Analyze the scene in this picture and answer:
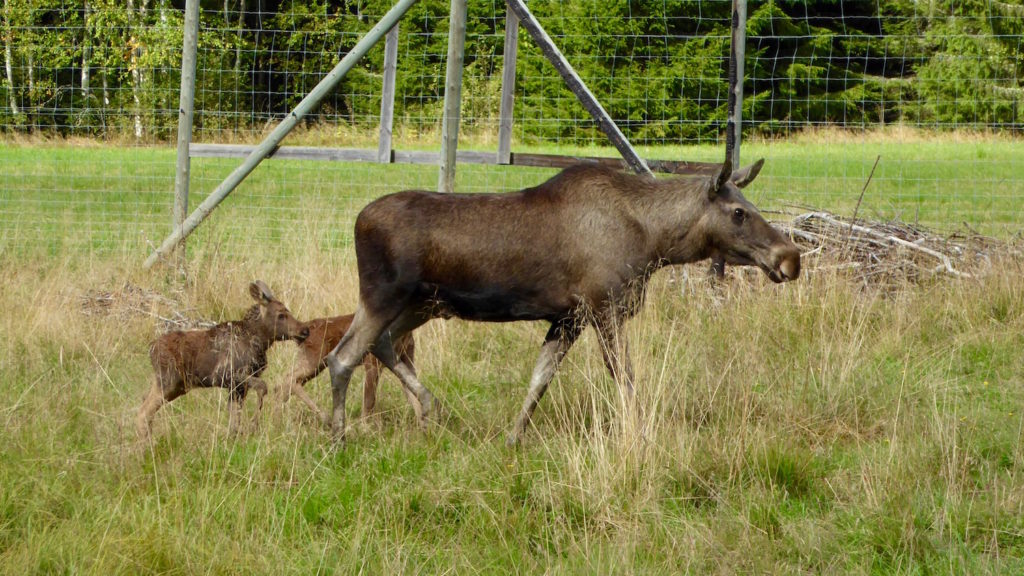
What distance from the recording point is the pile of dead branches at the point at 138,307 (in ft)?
29.9

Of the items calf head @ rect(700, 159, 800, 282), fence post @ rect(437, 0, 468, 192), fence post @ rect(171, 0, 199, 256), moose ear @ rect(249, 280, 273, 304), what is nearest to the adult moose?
calf head @ rect(700, 159, 800, 282)

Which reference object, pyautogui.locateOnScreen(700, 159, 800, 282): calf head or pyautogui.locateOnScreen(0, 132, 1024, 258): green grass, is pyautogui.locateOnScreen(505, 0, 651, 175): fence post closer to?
pyautogui.locateOnScreen(0, 132, 1024, 258): green grass

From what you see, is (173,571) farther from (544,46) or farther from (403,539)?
(544,46)

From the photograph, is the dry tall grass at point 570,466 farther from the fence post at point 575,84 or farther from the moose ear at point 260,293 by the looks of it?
the fence post at point 575,84

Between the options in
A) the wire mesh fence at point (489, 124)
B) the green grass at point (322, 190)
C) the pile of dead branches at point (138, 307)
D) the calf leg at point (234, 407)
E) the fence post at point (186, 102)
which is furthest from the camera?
the wire mesh fence at point (489, 124)

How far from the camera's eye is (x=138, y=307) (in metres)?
9.37

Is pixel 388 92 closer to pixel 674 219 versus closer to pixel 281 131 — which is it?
pixel 281 131

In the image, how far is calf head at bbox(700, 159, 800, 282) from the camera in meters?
7.21

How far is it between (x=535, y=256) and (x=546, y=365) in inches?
24.6

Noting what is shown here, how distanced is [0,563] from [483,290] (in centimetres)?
304

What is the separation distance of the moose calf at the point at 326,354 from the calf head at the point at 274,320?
10cm

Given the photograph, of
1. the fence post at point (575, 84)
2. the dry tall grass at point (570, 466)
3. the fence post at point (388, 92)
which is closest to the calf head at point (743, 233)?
the dry tall grass at point (570, 466)

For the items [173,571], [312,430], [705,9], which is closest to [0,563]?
[173,571]

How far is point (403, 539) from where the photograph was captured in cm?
513
